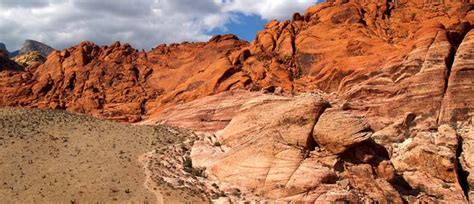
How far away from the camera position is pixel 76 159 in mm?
38938

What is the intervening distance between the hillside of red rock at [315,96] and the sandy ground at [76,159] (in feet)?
15.5

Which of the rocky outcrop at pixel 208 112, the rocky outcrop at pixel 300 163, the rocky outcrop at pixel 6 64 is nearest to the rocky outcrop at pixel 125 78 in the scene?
the rocky outcrop at pixel 208 112

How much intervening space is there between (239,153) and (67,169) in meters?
12.7

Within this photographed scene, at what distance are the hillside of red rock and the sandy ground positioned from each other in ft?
15.5

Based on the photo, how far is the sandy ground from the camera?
32469 millimetres

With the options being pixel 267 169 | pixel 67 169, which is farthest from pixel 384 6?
pixel 67 169

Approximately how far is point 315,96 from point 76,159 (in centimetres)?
1899

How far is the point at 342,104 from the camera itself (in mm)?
46625

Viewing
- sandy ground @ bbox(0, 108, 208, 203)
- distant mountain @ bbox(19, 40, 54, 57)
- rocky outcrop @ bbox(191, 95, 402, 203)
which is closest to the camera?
rocky outcrop @ bbox(191, 95, 402, 203)

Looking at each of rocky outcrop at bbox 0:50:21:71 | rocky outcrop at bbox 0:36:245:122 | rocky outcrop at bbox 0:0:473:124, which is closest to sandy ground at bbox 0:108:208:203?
rocky outcrop at bbox 0:36:245:122

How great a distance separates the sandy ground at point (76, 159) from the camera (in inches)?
1278

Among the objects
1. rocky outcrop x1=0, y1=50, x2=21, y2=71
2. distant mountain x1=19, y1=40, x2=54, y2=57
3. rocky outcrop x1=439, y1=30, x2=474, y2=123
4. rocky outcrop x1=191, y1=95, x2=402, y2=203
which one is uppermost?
distant mountain x1=19, y1=40, x2=54, y2=57

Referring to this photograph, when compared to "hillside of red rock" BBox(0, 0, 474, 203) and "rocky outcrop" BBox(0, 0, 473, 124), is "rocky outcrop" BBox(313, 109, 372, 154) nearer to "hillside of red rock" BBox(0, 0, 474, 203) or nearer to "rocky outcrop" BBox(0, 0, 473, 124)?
"hillside of red rock" BBox(0, 0, 474, 203)

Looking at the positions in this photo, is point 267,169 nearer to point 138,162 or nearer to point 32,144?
point 138,162
